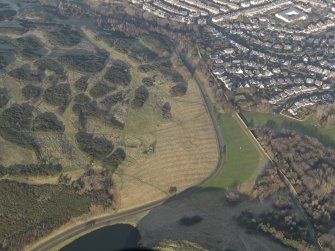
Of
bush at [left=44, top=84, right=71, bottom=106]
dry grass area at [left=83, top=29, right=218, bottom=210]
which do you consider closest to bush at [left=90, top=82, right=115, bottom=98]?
bush at [left=44, top=84, right=71, bottom=106]

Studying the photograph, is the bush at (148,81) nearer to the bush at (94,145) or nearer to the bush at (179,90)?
the bush at (179,90)

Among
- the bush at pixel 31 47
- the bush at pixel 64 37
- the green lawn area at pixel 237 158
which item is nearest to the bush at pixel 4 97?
the bush at pixel 31 47

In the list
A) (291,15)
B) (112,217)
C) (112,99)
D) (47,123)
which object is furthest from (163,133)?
(291,15)

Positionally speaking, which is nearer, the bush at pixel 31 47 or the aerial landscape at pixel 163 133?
the aerial landscape at pixel 163 133

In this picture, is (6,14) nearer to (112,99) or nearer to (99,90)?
(99,90)

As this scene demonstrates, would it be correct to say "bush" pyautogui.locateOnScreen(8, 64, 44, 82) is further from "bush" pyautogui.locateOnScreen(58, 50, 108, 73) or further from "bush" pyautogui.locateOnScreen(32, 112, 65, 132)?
"bush" pyautogui.locateOnScreen(32, 112, 65, 132)

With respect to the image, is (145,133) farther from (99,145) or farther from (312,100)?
(312,100)
